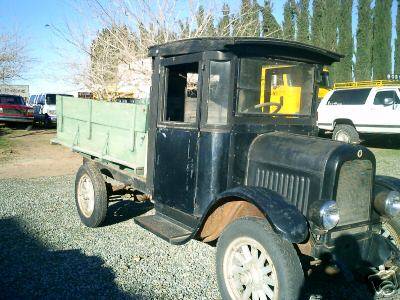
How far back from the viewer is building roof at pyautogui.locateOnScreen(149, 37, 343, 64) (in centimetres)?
346

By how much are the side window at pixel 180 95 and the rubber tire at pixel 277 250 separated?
134cm

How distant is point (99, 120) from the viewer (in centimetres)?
536

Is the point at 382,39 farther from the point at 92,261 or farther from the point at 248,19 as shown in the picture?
the point at 92,261

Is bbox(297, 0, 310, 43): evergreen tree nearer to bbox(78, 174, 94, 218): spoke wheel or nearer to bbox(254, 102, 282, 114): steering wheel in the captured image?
bbox(78, 174, 94, 218): spoke wheel

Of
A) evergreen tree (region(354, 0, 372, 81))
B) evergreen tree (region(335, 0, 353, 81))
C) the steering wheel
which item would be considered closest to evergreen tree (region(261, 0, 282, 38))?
the steering wheel

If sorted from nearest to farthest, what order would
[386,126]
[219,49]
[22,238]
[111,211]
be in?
[219,49]
[22,238]
[111,211]
[386,126]

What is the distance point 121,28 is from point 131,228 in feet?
23.2

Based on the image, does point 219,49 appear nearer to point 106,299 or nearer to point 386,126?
point 106,299

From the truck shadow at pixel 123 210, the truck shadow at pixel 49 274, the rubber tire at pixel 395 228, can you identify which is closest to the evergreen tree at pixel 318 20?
the truck shadow at pixel 123 210

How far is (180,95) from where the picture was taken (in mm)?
4438

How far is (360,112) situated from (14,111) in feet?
51.8

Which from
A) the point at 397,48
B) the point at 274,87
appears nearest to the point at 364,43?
the point at 397,48

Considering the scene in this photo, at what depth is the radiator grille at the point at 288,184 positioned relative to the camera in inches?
125

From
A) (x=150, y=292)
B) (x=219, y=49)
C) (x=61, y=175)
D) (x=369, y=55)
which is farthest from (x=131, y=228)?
(x=369, y=55)
